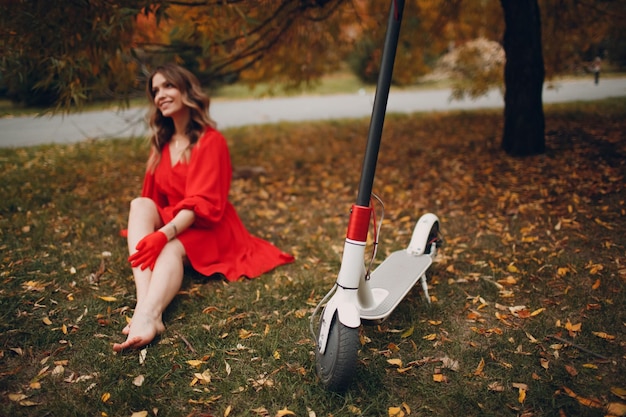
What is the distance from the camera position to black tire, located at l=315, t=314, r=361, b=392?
6.27 feet

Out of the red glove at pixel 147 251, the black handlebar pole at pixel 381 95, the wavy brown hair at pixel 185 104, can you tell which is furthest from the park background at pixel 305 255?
the black handlebar pole at pixel 381 95

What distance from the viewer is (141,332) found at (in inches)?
92.4

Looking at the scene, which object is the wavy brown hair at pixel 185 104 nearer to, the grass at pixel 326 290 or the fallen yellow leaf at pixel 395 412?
the grass at pixel 326 290

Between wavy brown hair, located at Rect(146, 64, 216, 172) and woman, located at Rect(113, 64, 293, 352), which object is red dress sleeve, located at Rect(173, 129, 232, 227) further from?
wavy brown hair, located at Rect(146, 64, 216, 172)

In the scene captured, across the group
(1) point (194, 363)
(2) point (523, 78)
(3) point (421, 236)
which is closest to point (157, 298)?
(1) point (194, 363)

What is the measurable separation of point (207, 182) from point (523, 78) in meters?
3.82

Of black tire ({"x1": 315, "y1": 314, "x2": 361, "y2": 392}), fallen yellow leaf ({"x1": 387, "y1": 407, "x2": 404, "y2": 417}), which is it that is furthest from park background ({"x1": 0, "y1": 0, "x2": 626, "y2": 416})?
black tire ({"x1": 315, "y1": 314, "x2": 361, "y2": 392})

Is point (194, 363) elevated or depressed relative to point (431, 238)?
depressed

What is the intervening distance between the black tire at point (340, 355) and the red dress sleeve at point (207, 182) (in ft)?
4.15

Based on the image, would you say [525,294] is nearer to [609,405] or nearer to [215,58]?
[609,405]

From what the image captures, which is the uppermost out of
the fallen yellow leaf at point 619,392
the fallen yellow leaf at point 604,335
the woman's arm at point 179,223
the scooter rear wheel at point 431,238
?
the woman's arm at point 179,223

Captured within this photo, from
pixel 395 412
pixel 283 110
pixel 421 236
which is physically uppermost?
pixel 283 110

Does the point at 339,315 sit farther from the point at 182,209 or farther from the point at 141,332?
the point at 182,209

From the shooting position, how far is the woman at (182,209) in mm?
2643
